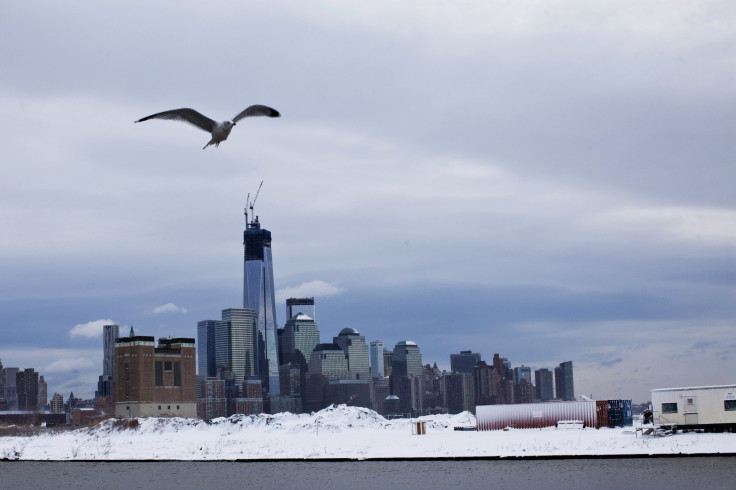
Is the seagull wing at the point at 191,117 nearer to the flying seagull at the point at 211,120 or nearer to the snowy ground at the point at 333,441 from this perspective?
the flying seagull at the point at 211,120

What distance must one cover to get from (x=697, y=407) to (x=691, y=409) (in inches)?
20.8

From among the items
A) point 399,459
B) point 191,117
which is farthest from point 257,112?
point 399,459

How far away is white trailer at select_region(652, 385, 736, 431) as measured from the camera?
7075 cm

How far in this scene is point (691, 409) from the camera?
7225cm

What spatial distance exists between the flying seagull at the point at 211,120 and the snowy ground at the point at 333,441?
4378cm

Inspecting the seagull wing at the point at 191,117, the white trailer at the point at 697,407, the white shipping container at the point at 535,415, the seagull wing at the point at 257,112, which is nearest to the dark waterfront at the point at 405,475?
the white trailer at the point at 697,407

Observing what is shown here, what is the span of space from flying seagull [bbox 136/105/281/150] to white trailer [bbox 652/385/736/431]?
159 ft

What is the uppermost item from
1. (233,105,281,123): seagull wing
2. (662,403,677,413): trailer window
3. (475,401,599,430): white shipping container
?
(233,105,281,123): seagull wing

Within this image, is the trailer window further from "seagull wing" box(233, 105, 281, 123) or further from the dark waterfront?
"seagull wing" box(233, 105, 281, 123)

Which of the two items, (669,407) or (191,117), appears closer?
(191,117)

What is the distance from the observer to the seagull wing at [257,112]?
38.3m

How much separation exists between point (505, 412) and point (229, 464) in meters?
27.3

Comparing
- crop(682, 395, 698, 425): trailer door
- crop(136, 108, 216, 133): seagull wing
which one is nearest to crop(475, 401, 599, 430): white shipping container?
crop(682, 395, 698, 425): trailer door

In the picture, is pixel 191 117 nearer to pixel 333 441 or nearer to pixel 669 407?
pixel 669 407
